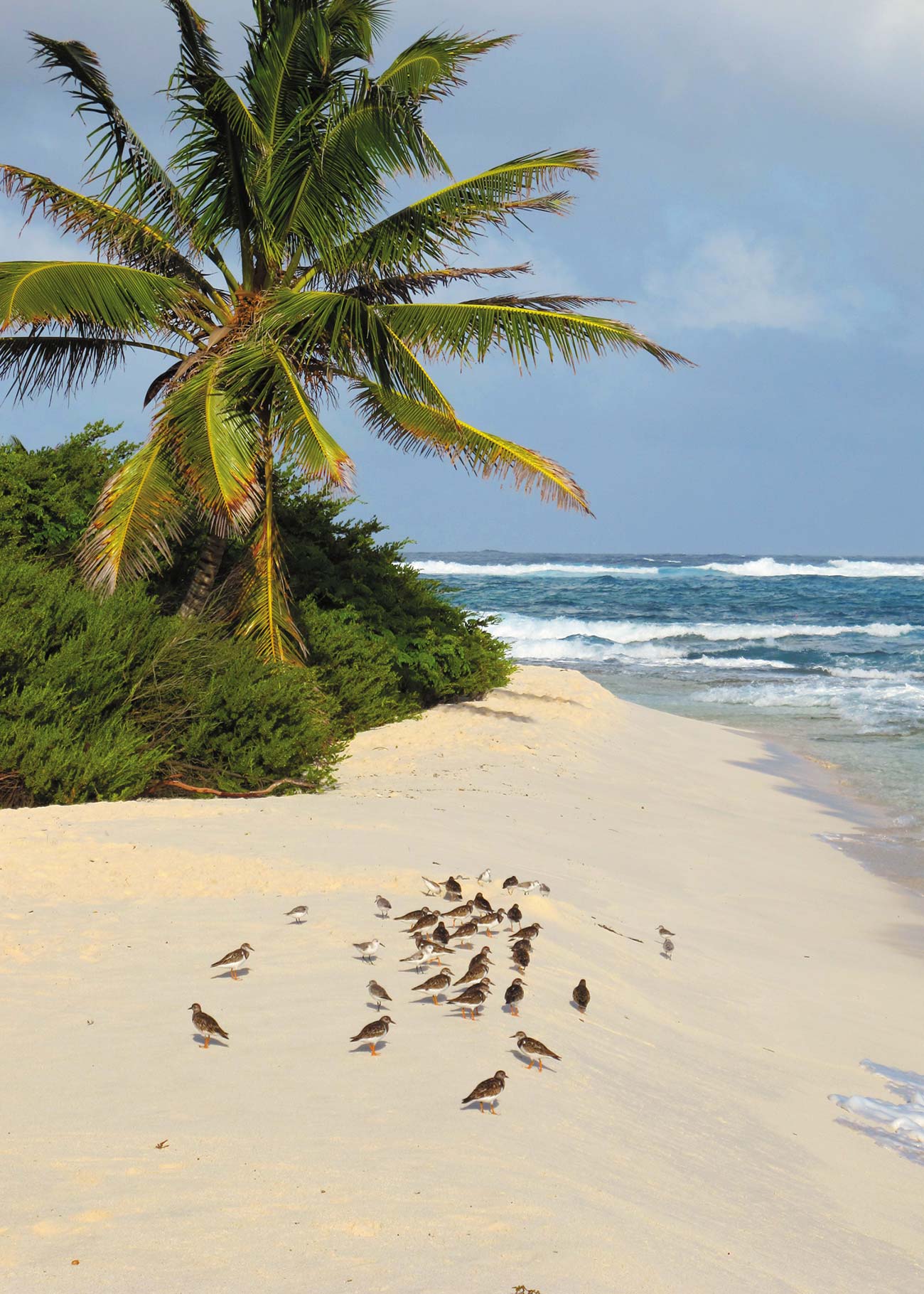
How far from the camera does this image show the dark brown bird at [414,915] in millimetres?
6023

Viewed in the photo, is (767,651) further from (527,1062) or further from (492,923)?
(527,1062)

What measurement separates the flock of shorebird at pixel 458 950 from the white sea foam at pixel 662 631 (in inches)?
1124

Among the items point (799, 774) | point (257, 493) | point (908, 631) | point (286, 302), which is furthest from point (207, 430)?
point (908, 631)

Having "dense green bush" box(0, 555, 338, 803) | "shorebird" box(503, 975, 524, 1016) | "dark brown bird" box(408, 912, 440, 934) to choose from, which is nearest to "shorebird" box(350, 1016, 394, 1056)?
"shorebird" box(503, 975, 524, 1016)

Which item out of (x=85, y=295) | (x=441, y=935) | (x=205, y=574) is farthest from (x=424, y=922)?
(x=85, y=295)

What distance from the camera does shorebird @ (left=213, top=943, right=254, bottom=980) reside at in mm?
5320

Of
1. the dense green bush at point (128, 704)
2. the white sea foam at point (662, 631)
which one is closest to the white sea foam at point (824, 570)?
the white sea foam at point (662, 631)

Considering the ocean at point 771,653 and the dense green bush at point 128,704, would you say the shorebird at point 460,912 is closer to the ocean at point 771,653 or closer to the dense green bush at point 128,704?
the dense green bush at point 128,704

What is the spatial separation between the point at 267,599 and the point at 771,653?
2335cm

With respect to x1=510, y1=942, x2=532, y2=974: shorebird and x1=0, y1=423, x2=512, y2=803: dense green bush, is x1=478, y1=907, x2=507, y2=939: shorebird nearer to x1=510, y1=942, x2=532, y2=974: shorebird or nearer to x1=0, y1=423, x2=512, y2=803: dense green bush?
x1=510, y1=942, x2=532, y2=974: shorebird

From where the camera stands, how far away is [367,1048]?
4.48 meters

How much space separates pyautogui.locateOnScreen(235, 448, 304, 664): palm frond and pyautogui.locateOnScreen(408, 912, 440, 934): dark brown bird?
5929 mm

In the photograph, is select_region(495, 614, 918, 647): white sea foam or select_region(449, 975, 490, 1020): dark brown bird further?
select_region(495, 614, 918, 647): white sea foam

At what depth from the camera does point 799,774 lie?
14.5 meters
